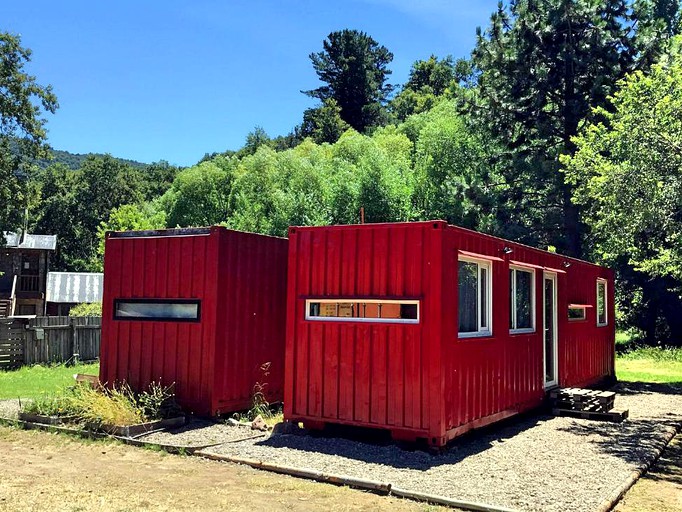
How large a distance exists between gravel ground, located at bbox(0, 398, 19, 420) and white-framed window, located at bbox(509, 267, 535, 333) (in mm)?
7421

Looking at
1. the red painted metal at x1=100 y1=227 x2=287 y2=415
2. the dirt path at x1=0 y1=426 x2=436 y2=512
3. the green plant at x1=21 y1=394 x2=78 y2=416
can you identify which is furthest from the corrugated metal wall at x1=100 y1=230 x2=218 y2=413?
the dirt path at x1=0 y1=426 x2=436 y2=512

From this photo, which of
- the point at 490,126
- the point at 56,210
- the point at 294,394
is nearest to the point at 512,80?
the point at 490,126

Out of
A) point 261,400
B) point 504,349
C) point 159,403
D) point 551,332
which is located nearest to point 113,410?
point 159,403

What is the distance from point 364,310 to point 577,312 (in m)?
6.69

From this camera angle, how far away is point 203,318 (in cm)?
885

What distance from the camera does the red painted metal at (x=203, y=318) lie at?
8.84m

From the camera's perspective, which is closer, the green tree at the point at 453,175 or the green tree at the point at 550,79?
the green tree at the point at 550,79

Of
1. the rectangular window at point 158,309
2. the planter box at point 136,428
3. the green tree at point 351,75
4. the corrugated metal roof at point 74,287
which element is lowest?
the planter box at point 136,428

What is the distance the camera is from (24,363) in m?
15.5

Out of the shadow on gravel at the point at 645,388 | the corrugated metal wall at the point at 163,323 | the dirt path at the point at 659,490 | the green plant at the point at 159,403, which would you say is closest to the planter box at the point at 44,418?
the green plant at the point at 159,403

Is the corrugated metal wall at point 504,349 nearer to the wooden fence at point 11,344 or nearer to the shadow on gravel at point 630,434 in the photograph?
the shadow on gravel at point 630,434

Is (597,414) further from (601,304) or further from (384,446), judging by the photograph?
(601,304)

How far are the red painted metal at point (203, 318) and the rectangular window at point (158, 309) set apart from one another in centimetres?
8

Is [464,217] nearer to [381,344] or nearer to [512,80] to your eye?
[512,80]
